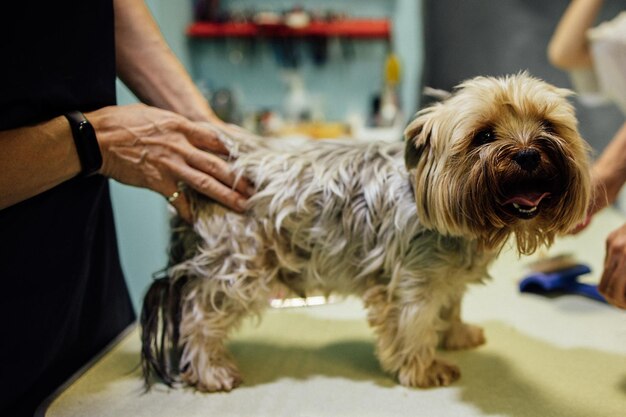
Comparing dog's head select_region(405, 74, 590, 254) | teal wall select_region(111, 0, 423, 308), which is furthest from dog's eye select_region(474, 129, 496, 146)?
teal wall select_region(111, 0, 423, 308)

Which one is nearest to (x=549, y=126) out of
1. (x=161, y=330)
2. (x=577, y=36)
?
(x=161, y=330)

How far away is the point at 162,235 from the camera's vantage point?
2.17m

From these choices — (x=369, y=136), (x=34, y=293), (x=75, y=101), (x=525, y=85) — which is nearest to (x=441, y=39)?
(x=369, y=136)

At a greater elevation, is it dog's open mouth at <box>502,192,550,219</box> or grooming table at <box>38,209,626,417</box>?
dog's open mouth at <box>502,192,550,219</box>

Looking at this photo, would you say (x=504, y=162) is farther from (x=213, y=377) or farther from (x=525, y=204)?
(x=213, y=377)

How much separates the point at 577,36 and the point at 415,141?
135cm

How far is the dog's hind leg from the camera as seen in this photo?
3.48 ft

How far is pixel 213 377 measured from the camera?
1.06 m

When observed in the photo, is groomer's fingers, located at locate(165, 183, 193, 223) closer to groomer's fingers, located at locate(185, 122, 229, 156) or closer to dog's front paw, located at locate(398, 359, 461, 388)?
groomer's fingers, located at locate(185, 122, 229, 156)

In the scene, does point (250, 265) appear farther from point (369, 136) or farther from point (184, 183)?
point (369, 136)

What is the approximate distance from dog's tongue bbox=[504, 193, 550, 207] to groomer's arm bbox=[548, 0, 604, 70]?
1.35 meters

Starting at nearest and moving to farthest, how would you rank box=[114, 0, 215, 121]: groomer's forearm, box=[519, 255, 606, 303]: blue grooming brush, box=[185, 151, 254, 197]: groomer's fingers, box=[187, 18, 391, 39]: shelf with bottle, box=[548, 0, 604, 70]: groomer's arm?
1. box=[185, 151, 254, 197]: groomer's fingers
2. box=[114, 0, 215, 121]: groomer's forearm
3. box=[519, 255, 606, 303]: blue grooming brush
4. box=[548, 0, 604, 70]: groomer's arm
5. box=[187, 18, 391, 39]: shelf with bottle

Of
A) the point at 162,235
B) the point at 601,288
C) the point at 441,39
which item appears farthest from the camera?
the point at 441,39

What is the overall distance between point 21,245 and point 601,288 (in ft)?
3.32
